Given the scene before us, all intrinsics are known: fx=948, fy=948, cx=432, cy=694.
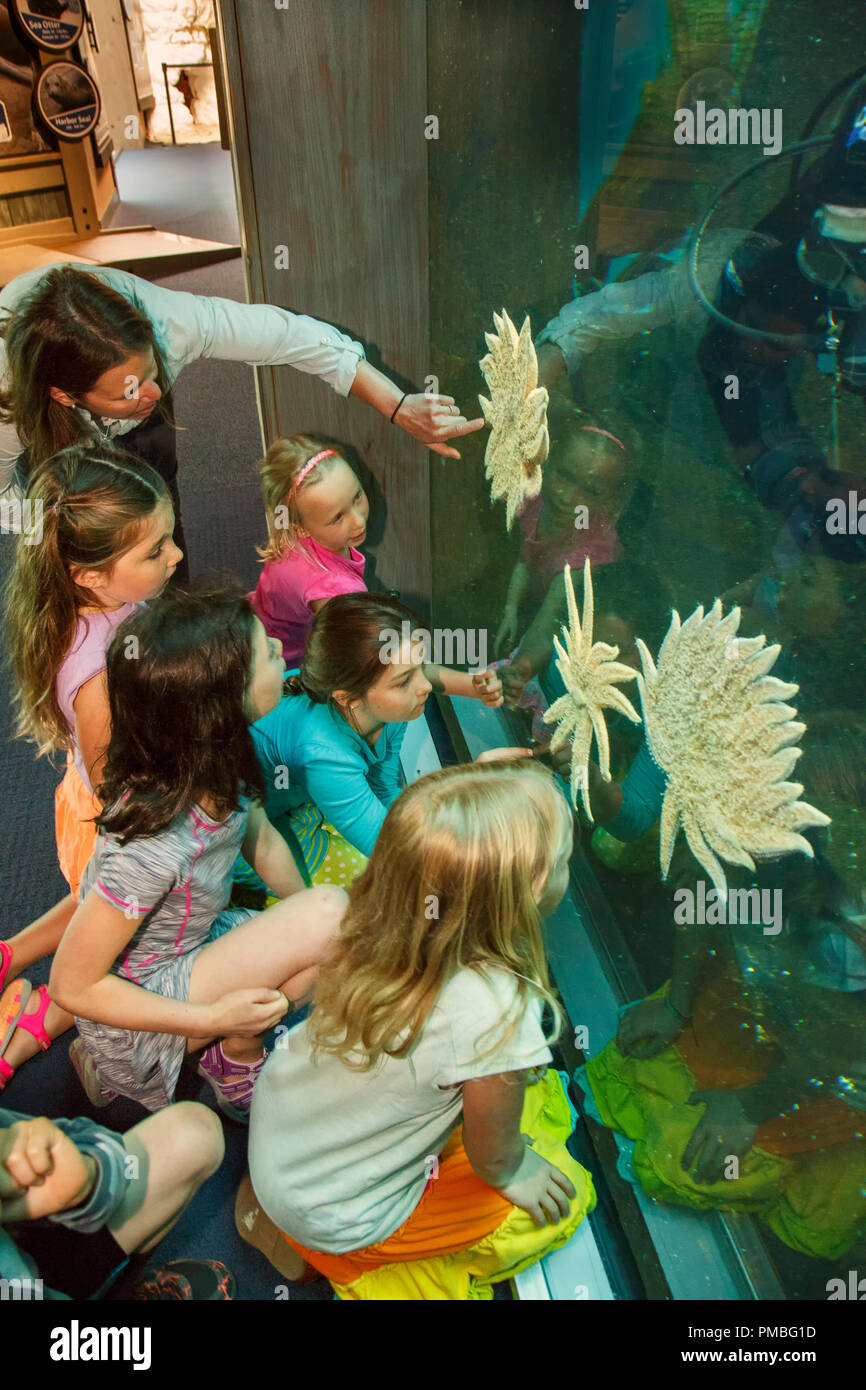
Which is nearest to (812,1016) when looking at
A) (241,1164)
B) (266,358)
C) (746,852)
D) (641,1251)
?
(746,852)

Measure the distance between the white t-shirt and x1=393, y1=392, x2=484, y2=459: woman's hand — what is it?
1.26m

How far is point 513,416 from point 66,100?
489 cm

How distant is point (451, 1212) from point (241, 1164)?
1.56ft

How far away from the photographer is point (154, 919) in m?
1.56

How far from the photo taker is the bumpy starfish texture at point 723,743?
0.89 metres

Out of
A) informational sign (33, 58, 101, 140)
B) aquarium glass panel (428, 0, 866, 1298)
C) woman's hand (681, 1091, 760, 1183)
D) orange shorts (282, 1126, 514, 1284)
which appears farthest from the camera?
informational sign (33, 58, 101, 140)

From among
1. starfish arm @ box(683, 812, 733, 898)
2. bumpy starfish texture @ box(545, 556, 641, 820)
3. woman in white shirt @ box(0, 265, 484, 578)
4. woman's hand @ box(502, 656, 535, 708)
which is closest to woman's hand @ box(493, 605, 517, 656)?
woman's hand @ box(502, 656, 535, 708)

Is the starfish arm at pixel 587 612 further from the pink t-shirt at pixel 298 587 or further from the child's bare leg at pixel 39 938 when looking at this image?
the child's bare leg at pixel 39 938

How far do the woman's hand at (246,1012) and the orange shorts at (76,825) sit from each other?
0.44 meters

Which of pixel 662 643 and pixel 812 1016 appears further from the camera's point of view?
pixel 662 643

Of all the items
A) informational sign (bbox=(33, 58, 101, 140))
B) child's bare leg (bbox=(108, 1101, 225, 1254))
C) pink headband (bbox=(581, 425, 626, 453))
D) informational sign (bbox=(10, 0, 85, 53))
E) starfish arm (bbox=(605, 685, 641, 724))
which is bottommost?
child's bare leg (bbox=(108, 1101, 225, 1254))

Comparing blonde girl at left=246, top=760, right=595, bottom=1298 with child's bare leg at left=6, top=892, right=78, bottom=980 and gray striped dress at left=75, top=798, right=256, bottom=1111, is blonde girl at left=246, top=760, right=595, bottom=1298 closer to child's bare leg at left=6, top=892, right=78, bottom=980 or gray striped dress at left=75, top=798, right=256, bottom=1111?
gray striped dress at left=75, top=798, right=256, bottom=1111

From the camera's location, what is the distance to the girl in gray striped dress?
146cm
